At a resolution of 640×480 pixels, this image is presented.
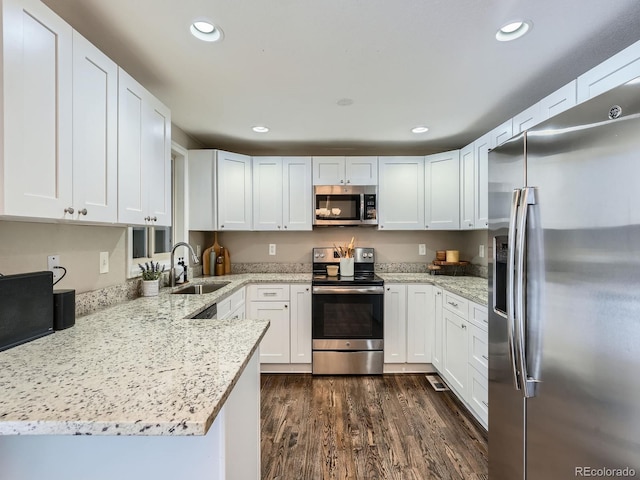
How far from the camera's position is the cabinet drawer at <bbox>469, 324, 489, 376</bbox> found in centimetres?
202

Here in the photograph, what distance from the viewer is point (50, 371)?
917 millimetres

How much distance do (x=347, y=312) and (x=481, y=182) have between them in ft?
5.46

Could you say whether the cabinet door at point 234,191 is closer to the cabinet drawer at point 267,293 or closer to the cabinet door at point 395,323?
the cabinet drawer at point 267,293

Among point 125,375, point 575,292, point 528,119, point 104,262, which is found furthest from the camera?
point 528,119

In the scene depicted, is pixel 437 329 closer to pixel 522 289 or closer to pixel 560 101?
pixel 522 289

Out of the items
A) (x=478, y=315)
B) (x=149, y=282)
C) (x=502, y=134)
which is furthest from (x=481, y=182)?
(x=149, y=282)

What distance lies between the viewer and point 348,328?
2.99 metres

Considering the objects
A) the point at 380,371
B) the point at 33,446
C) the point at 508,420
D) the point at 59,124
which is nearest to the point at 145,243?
the point at 59,124

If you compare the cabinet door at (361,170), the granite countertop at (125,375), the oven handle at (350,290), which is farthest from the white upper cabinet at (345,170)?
the granite countertop at (125,375)

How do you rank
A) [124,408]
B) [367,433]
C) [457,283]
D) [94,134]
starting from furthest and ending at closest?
[457,283]
[367,433]
[94,134]
[124,408]

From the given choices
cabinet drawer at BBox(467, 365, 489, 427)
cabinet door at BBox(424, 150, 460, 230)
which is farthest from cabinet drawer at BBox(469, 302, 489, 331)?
cabinet door at BBox(424, 150, 460, 230)

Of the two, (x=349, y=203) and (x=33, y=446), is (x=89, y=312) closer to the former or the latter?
(x=33, y=446)

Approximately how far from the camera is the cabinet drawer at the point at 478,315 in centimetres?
203

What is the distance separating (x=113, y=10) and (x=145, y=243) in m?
1.59
